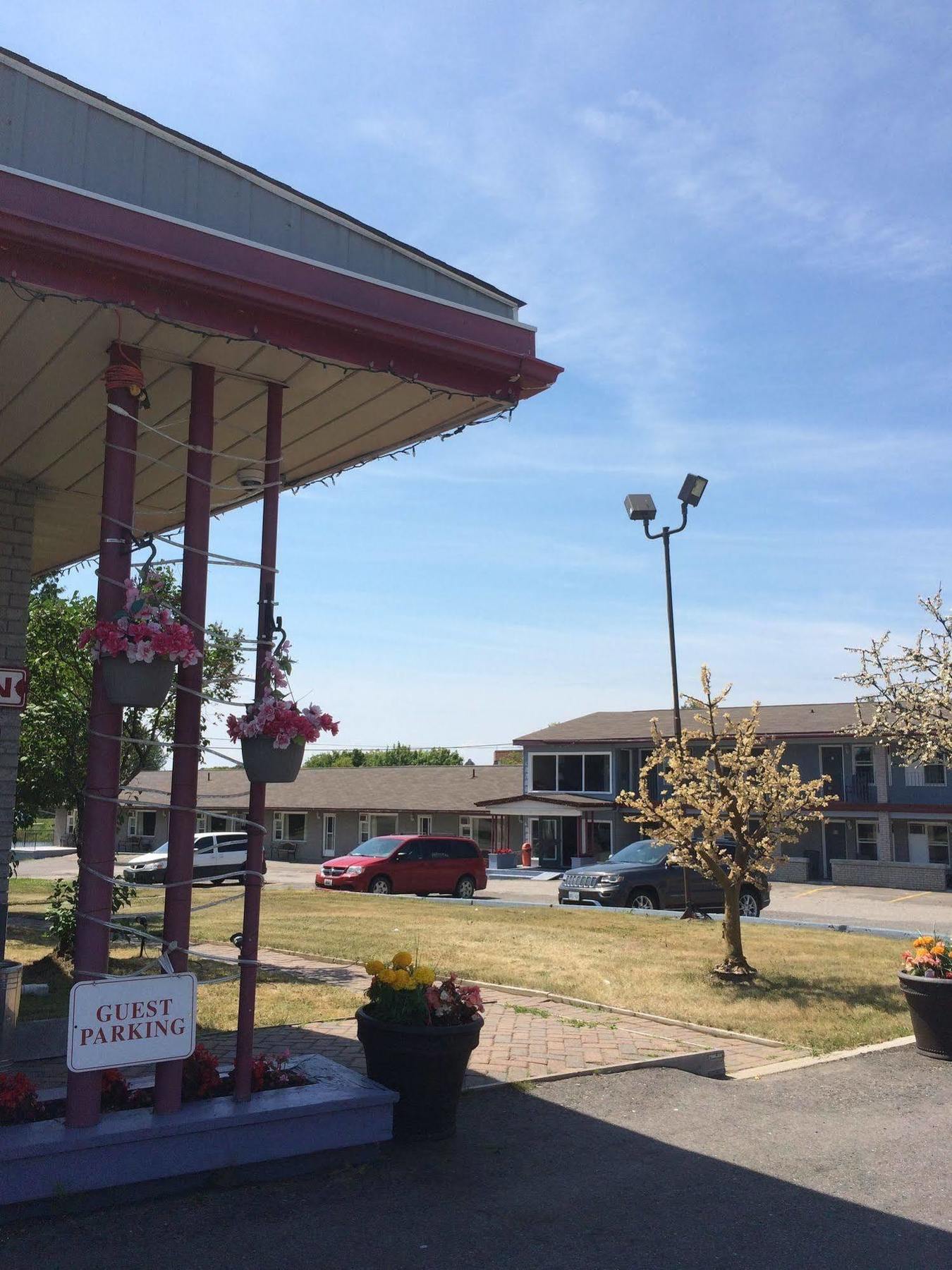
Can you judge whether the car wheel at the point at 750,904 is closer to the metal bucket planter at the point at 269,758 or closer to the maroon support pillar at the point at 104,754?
the metal bucket planter at the point at 269,758

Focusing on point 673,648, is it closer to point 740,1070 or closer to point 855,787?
point 740,1070

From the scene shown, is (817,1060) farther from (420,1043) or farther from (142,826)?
(142,826)

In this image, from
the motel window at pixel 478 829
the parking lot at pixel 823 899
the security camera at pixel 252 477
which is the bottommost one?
the parking lot at pixel 823 899

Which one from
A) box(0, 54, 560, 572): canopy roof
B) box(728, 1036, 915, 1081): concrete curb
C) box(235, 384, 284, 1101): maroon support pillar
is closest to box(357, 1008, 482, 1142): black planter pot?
box(235, 384, 284, 1101): maroon support pillar

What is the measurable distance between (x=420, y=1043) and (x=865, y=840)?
117 ft

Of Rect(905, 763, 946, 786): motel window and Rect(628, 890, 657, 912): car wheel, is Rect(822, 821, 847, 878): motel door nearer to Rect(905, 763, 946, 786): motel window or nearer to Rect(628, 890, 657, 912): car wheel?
Rect(905, 763, 946, 786): motel window

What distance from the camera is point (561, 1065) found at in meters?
7.49

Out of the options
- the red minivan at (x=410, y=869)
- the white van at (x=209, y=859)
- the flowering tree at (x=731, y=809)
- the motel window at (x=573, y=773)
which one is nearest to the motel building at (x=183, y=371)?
the flowering tree at (x=731, y=809)

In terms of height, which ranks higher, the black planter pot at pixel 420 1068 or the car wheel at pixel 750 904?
the black planter pot at pixel 420 1068

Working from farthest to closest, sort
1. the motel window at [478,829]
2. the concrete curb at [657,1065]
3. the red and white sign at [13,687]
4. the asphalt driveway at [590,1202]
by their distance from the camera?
the motel window at [478,829]
the red and white sign at [13,687]
the concrete curb at [657,1065]
the asphalt driveway at [590,1202]

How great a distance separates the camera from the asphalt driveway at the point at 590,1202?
4.39m

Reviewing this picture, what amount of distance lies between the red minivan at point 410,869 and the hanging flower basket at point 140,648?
860 inches

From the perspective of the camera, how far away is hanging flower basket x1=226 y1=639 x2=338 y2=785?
5.44 m

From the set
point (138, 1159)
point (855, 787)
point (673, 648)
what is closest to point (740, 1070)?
point (138, 1159)
